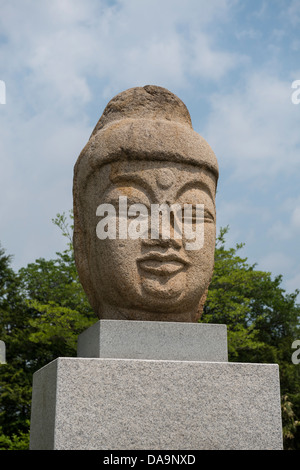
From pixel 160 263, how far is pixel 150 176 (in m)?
0.72

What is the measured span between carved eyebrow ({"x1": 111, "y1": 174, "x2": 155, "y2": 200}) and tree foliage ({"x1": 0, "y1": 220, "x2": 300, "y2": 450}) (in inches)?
319

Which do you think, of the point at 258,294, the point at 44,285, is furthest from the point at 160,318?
the point at 258,294

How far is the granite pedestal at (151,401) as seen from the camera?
327cm

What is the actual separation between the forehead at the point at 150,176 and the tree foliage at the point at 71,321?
8.08m

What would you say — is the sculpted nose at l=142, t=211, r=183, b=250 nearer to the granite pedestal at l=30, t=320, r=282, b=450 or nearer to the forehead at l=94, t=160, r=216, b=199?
the forehead at l=94, t=160, r=216, b=199

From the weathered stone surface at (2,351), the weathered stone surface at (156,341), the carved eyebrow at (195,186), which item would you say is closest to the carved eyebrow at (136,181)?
the carved eyebrow at (195,186)

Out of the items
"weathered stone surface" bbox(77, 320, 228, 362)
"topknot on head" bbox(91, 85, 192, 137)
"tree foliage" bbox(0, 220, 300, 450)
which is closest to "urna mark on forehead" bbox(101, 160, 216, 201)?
"topknot on head" bbox(91, 85, 192, 137)

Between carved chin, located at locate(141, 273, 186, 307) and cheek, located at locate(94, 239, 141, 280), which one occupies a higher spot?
cheek, located at locate(94, 239, 141, 280)

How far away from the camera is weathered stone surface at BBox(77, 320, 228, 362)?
12.0 feet

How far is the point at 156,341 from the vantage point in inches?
148

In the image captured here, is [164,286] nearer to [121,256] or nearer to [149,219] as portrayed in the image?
[121,256]

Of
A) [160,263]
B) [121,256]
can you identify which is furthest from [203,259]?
[121,256]

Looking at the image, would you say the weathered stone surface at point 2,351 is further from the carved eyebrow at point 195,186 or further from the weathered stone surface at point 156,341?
the carved eyebrow at point 195,186

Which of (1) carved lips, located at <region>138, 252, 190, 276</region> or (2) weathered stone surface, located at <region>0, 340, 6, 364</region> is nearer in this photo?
Result: (1) carved lips, located at <region>138, 252, 190, 276</region>
